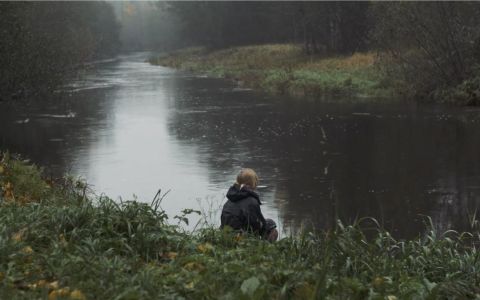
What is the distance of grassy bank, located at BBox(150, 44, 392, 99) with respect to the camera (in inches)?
1369

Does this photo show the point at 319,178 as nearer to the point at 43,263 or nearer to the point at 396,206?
the point at 396,206

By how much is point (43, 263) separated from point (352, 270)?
2549mm

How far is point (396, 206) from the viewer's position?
40.9 feet

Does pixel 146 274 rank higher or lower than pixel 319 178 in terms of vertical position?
higher

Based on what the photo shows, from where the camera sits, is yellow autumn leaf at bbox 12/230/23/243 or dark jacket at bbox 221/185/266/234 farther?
dark jacket at bbox 221/185/266/234

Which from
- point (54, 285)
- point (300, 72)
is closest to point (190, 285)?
point (54, 285)

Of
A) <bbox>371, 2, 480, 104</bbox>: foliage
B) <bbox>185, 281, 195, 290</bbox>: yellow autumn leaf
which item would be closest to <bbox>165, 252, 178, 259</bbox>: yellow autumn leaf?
<bbox>185, 281, 195, 290</bbox>: yellow autumn leaf

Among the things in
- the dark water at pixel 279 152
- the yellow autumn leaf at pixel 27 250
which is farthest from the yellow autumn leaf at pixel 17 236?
the dark water at pixel 279 152

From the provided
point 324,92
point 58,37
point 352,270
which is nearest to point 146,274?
point 352,270

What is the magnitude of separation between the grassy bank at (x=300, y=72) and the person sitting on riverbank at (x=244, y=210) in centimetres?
2543

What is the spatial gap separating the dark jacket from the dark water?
144 cm

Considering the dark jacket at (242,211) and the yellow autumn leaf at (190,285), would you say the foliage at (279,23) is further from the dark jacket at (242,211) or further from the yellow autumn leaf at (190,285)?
the yellow autumn leaf at (190,285)

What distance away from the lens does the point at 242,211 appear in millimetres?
7746

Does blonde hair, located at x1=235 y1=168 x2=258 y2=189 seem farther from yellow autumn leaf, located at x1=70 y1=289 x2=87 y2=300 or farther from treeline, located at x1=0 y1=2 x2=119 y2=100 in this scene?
treeline, located at x1=0 y1=2 x2=119 y2=100
